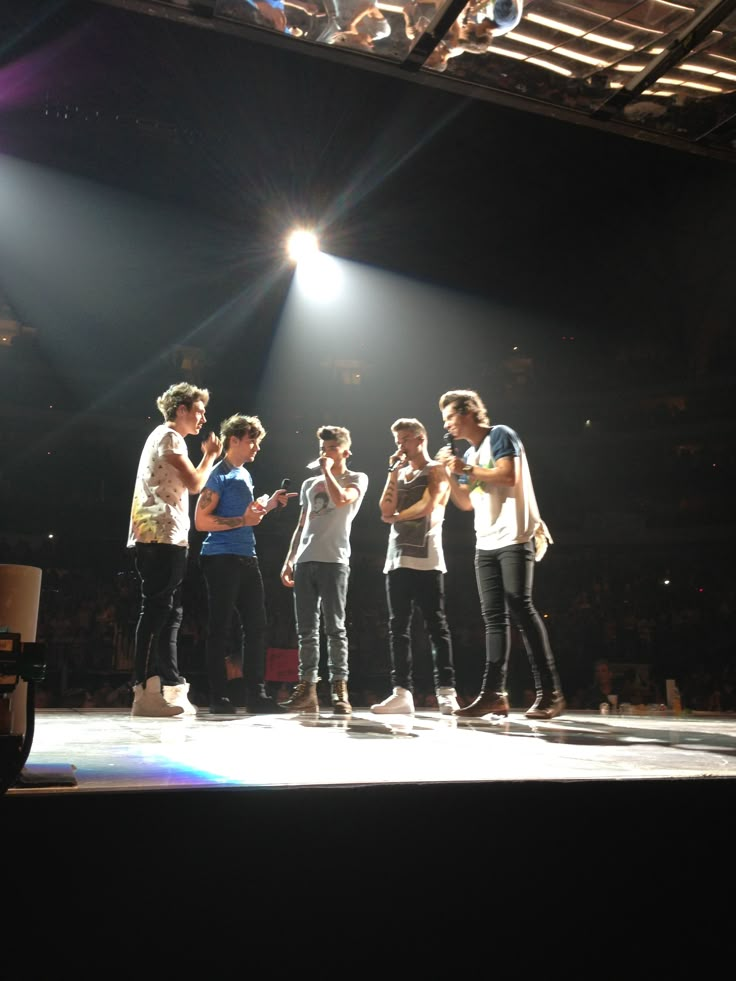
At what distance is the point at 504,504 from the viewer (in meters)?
3.23

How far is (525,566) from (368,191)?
516 centimetres

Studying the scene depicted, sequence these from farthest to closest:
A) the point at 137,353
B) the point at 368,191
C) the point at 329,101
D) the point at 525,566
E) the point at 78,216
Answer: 1. the point at 137,353
2. the point at 78,216
3. the point at 368,191
4. the point at 329,101
5. the point at 525,566

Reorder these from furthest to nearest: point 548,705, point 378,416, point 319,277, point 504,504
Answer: point 378,416, point 319,277, point 504,504, point 548,705

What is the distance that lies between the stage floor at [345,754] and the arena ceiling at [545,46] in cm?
222

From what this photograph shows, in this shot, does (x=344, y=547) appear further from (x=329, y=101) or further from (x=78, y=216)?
(x=78, y=216)

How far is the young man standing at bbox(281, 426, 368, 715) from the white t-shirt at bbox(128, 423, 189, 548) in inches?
26.0

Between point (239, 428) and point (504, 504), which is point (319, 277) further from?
point (504, 504)

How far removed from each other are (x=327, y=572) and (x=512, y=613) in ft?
3.10

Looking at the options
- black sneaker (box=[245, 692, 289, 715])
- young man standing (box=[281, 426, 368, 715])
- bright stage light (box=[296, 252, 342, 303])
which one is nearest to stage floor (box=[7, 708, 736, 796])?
young man standing (box=[281, 426, 368, 715])

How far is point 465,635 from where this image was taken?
33.8ft

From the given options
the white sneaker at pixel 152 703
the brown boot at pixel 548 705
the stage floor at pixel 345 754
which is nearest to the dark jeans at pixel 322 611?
the stage floor at pixel 345 754

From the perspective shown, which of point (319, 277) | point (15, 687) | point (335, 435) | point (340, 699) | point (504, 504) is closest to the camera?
point (15, 687)

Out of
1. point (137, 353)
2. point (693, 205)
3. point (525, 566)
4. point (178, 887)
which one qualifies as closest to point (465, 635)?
point (693, 205)

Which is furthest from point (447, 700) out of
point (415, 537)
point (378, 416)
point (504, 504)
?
point (378, 416)
